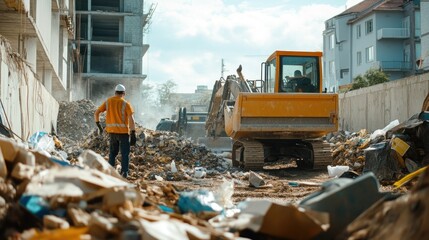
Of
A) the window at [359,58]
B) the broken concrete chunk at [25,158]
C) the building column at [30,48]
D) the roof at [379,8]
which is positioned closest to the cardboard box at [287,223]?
the broken concrete chunk at [25,158]

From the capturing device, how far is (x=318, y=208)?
443cm

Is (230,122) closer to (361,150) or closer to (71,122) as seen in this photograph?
(361,150)

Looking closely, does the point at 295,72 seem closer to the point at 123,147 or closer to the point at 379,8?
the point at 123,147

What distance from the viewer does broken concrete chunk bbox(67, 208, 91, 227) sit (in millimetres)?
3916

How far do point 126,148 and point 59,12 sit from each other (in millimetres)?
20840

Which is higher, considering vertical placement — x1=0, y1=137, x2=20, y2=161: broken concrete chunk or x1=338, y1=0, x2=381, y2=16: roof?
x1=338, y1=0, x2=381, y2=16: roof

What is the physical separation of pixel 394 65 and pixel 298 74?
42350mm

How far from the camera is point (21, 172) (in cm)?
464

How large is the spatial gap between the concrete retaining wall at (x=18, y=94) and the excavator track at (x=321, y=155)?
7.33m

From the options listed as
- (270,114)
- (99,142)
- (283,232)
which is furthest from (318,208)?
(99,142)

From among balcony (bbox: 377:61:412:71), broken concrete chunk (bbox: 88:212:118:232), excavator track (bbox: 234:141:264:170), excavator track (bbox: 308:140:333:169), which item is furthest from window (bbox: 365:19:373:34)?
broken concrete chunk (bbox: 88:212:118:232)

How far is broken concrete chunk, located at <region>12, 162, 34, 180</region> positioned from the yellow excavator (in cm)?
1015

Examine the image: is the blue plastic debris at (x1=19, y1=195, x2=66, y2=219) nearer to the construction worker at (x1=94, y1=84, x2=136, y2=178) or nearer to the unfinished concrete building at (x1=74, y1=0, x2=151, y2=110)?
the construction worker at (x1=94, y1=84, x2=136, y2=178)

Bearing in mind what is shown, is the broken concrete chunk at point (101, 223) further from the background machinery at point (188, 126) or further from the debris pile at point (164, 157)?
the background machinery at point (188, 126)
